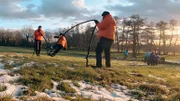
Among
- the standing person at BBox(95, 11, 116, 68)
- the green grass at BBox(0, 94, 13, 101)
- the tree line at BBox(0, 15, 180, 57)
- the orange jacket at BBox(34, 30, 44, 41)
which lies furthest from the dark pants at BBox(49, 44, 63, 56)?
the tree line at BBox(0, 15, 180, 57)

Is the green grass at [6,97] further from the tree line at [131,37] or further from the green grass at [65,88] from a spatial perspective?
the tree line at [131,37]

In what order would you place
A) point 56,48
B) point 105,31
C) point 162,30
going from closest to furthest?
1. point 105,31
2. point 56,48
3. point 162,30

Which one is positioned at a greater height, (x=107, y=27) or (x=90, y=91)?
(x=107, y=27)

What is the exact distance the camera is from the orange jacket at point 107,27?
12477mm

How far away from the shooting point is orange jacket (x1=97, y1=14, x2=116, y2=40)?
12.5 meters

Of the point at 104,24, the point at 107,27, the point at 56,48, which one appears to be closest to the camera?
the point at 104,24

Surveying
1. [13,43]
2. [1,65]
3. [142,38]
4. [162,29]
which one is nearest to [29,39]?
[13,43]

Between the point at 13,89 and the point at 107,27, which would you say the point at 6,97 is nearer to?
the point at 13,89

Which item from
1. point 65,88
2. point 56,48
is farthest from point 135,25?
point 65,88

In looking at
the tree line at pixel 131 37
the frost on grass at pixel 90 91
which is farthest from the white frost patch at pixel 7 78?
the tree line at pixel 131 37

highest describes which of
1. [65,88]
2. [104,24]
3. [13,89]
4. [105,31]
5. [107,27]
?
[104,24]

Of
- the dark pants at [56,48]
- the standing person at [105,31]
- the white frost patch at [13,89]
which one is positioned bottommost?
the white frost patch at [13,89]

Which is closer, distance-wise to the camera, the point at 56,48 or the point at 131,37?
the point at 56,48

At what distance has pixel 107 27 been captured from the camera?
41.3 ft
